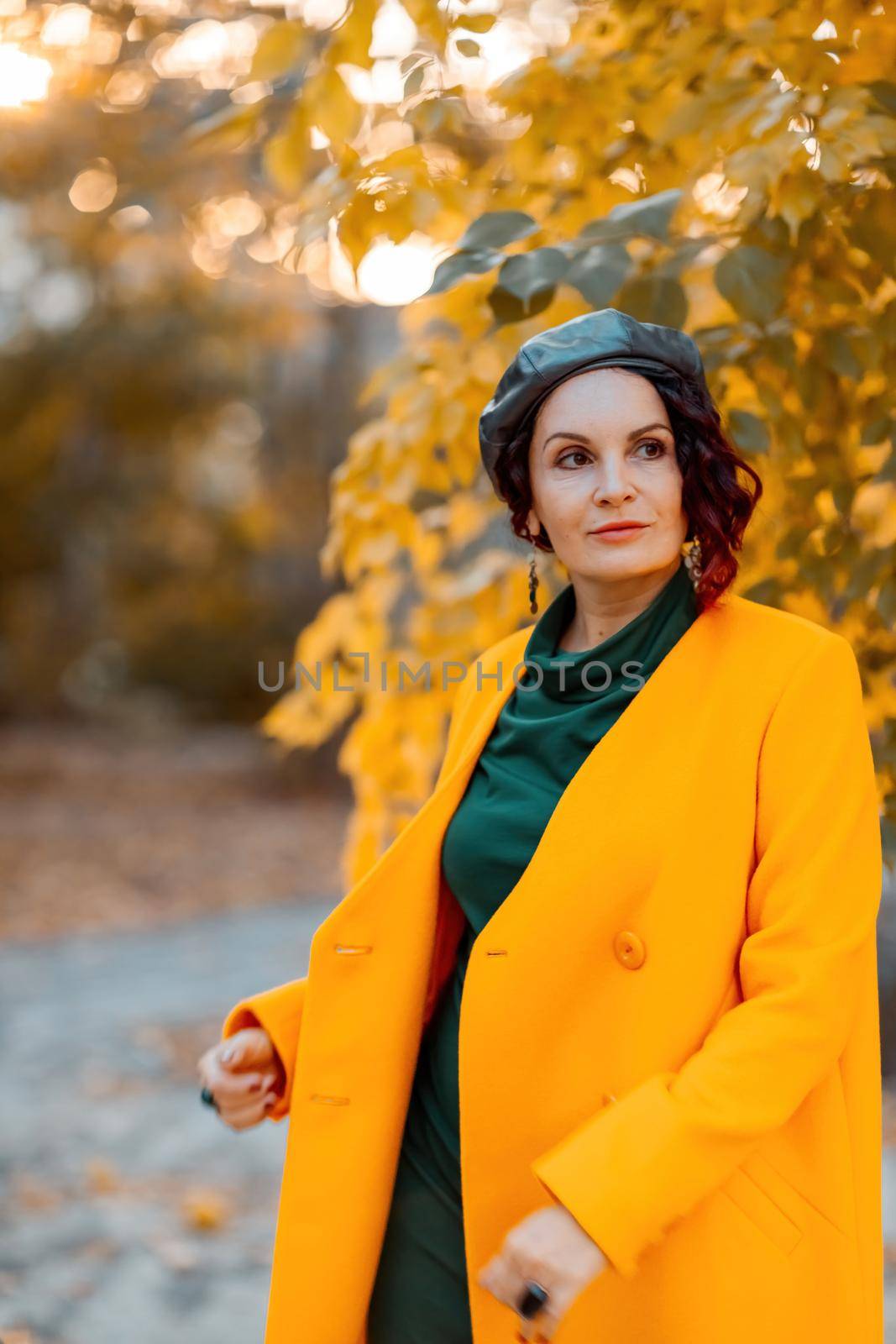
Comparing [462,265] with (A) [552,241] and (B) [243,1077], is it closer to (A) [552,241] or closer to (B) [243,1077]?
(A) [552,241]

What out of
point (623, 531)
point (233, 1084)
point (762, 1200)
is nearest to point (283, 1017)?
point (233, 1084)

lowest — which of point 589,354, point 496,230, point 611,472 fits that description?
point 611,472

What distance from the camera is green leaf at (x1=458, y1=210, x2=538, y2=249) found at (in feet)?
5.69

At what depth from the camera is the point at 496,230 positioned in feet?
5.73

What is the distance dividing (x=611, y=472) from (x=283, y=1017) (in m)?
0.84

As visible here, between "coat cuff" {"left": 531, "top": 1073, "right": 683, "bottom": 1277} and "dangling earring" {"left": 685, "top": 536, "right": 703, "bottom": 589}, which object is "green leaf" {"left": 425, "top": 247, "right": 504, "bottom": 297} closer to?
"dangling earring" {"left": 685, "top": 536, "right": 703, "bottom": 589}

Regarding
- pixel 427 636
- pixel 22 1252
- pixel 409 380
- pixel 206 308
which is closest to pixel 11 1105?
pixel 22 1252

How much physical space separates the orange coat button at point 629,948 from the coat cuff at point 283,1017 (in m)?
0.50

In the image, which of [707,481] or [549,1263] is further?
[707,481]

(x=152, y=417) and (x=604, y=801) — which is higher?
(x=152, y=417)

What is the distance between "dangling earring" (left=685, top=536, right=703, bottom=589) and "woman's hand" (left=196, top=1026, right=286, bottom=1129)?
83cm

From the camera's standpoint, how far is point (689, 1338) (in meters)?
1.29

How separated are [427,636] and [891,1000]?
3345 mm

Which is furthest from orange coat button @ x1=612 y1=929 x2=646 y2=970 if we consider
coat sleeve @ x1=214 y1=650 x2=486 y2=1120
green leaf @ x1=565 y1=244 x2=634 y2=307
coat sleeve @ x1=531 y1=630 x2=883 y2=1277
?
green leaf @ x1=565 y1=244 x2=634 y2=307
